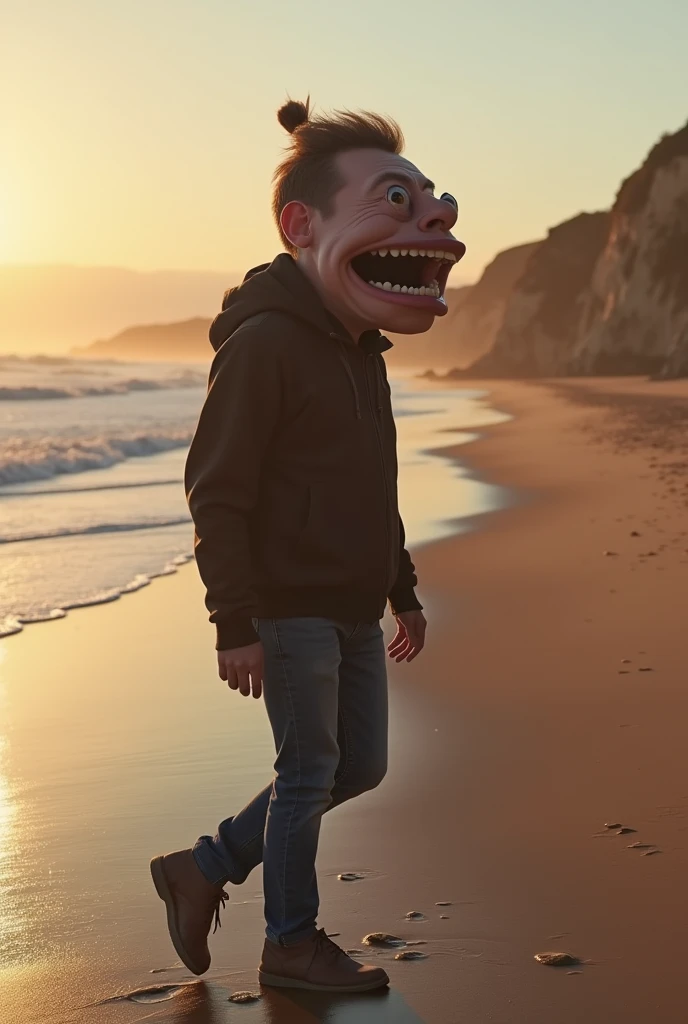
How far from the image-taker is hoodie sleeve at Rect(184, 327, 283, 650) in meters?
2.80

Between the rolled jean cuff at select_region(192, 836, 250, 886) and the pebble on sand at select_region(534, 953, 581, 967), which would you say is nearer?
the pebble on sand at select_region(534, 953, 581, 967)

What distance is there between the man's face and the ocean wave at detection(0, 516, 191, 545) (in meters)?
7.55

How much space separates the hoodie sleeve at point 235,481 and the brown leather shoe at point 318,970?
70 cm

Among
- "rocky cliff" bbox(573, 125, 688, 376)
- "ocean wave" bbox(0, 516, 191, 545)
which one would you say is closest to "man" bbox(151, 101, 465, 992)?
"ocean wave" bbox(0, 516, 191, 545)

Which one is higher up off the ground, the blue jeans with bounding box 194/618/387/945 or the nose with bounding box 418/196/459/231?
the nose with bounding box 418/196/459/231

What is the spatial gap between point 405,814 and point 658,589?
3.46 m

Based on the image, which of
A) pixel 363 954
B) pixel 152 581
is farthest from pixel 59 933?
pixel 152 581

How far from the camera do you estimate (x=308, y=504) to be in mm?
2908

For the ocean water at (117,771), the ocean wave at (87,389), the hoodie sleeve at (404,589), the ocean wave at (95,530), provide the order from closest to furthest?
1. the ocean water at (117,771)
2. the hoodie sleeve at (404,589)
3. the ocean wave at (95,530)
4. the ocean wave at (87,389)

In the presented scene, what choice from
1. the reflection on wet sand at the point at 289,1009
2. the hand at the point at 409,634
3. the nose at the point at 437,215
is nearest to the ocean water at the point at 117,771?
the reflection on wet sand at the point at 289,1009

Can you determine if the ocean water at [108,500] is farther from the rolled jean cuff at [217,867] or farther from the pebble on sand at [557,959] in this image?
the pebble on sand at [557,959]

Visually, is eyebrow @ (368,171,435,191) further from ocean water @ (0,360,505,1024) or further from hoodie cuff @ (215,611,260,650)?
ocean water @ (0,360,505,1024)

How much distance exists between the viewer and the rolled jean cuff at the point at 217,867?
305 centimetres

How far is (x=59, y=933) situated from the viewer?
3148mm
